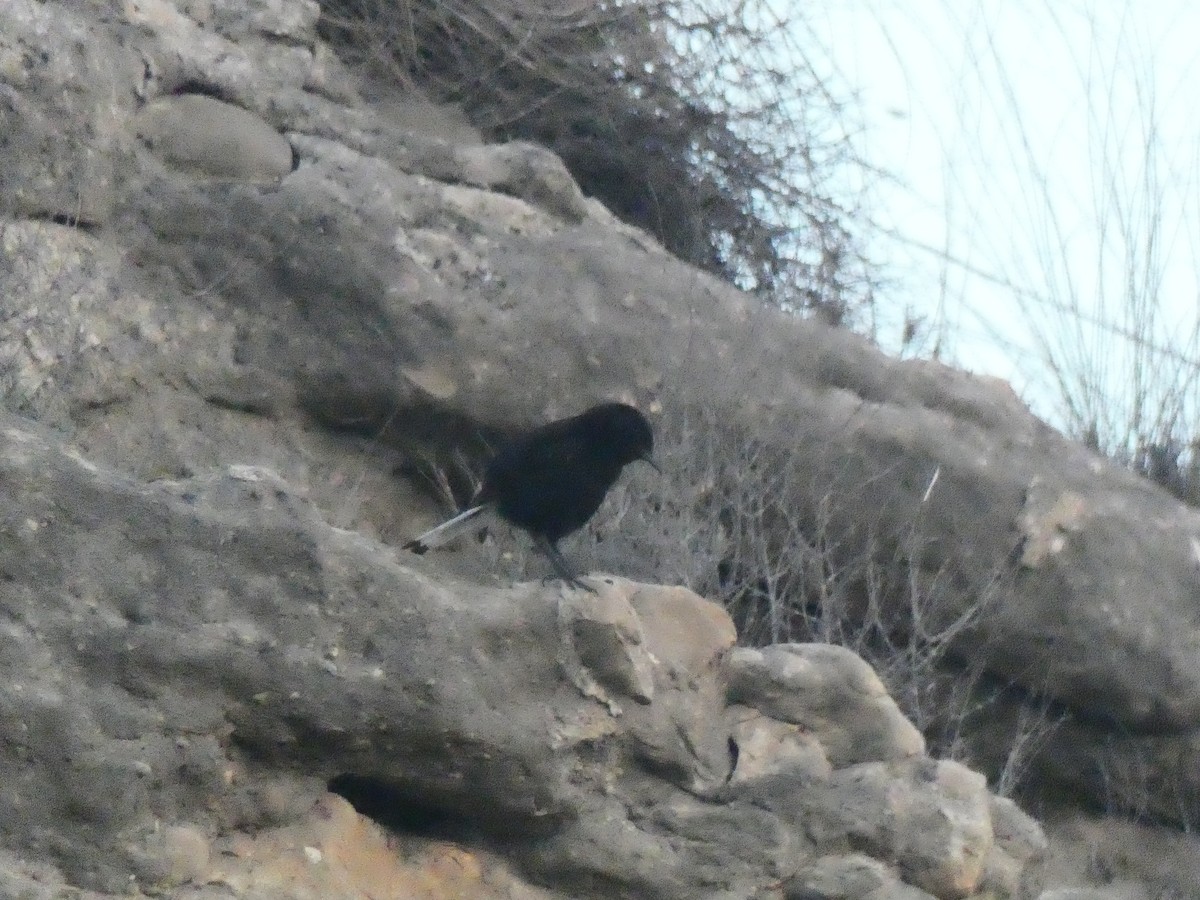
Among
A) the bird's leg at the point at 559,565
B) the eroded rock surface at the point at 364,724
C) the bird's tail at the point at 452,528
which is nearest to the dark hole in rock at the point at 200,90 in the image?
the bird's tail at the point at 452,528

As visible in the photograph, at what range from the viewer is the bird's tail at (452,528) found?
16.3ft

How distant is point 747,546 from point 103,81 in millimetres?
2836

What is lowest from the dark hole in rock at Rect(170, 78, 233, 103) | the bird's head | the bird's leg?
the bird's leg

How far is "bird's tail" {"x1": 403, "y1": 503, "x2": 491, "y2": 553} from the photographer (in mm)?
4973

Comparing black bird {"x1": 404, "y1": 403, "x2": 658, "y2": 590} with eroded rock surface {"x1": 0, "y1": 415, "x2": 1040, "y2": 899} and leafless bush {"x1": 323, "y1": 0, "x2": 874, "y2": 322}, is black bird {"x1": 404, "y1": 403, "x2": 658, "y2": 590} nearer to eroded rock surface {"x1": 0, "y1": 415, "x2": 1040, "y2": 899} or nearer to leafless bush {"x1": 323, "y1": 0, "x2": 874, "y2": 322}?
eroded rock surface {"x1": 0, "y1": 415, "x2": 1040, "y2": 899}

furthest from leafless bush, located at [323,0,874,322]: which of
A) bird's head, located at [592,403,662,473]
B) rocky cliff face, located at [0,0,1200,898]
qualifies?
bird's head, located at [592,403,662,473]

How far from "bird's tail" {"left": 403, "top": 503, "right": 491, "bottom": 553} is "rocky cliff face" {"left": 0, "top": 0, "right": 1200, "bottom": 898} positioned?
0.54ft

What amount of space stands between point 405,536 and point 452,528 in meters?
1.18

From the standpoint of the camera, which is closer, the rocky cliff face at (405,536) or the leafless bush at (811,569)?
the rocky cliff face at (405,536)

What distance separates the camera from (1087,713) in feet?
23.9

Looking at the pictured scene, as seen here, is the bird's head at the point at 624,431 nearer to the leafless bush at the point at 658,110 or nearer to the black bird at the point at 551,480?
the black bird at the point at 551,480

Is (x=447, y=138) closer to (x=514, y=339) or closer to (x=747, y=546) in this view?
(x=514, y=339)

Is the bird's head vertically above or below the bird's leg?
above

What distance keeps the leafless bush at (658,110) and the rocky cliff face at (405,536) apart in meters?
0.33
